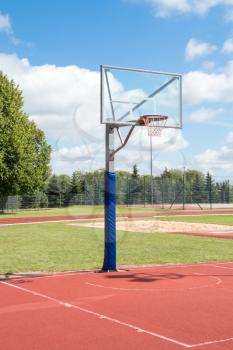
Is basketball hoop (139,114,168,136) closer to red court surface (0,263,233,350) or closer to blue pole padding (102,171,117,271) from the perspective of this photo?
blue pole padding (102,171,117,271)

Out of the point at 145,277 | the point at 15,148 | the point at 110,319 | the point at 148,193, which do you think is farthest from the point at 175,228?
the point at 148,193

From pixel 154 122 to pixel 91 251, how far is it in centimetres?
609

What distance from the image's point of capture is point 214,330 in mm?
7301

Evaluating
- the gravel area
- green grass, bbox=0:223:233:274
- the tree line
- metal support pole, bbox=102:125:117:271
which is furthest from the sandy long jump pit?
the tree line

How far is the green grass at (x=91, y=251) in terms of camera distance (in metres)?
14.6

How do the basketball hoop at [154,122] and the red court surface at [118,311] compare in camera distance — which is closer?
the red court surface at [118,311]

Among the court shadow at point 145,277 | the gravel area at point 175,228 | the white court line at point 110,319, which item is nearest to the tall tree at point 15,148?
the gravel area at point 175,228

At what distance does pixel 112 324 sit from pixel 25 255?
30.2ft

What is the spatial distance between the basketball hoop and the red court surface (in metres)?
3.71

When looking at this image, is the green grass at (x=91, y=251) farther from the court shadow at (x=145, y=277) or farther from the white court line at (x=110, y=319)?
the white court line at (x=110, y=319)

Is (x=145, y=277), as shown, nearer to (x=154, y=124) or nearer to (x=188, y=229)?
(x=154, y=124)

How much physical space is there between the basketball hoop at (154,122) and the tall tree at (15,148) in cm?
3061

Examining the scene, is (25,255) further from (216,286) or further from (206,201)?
(206,201)

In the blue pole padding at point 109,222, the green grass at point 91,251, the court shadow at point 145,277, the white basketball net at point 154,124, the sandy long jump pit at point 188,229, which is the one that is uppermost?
the white basketball net at point 154,124
